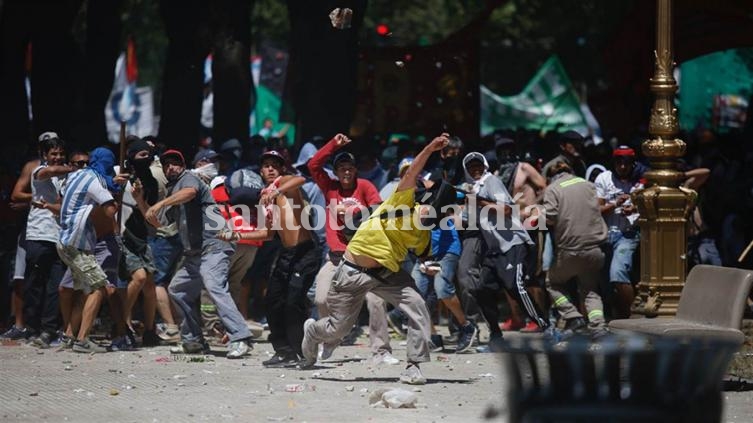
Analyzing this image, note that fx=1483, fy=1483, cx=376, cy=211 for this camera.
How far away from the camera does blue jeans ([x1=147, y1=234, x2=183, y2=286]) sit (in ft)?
45.3

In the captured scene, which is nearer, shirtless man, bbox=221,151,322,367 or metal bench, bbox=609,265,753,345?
metal bench, bbox=609,265,753,345

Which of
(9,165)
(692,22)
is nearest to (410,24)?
(692,22)

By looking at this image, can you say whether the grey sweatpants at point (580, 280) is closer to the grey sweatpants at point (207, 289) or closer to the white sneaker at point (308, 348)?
the white sneaker at point (308, 348)

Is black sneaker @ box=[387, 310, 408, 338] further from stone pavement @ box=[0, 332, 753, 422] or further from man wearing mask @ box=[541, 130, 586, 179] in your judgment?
man wearing mask @ box=[541, 130, 586, 179]

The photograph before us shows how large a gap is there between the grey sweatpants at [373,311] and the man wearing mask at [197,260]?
32.2 inches

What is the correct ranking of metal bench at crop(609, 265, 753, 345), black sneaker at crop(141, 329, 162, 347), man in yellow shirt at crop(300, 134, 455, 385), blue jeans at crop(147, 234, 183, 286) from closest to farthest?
metal bench at crop(609, 265, 753, 345), man in yellow shirt at crop(300, 134, 455, 385), black sneaker at crop(141, 329, 162, 347), blue jeans at crop(147, 234, 183, 286)

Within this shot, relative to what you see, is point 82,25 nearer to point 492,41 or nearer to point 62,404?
point 492,41

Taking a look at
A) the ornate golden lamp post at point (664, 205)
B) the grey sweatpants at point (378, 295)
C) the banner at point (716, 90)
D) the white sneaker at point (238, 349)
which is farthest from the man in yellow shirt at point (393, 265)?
the banner at point (716, 90)

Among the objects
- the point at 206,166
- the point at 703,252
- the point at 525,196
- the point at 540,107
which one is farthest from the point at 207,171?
the point at 540,107

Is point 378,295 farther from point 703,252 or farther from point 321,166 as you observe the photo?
point 703,252

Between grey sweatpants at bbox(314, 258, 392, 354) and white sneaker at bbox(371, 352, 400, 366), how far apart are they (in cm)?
3

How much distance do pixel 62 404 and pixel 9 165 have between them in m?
6.65

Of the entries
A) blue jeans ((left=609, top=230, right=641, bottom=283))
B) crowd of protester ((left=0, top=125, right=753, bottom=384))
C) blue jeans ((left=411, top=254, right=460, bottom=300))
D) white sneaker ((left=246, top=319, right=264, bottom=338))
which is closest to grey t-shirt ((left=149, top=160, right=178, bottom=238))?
crowd of protester ((left=0, top=125, right=753, bottom=384))

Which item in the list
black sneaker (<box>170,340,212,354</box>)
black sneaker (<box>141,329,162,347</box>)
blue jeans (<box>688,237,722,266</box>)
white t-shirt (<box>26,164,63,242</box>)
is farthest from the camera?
blue jeans (<box>688,237,722,266</box>)
